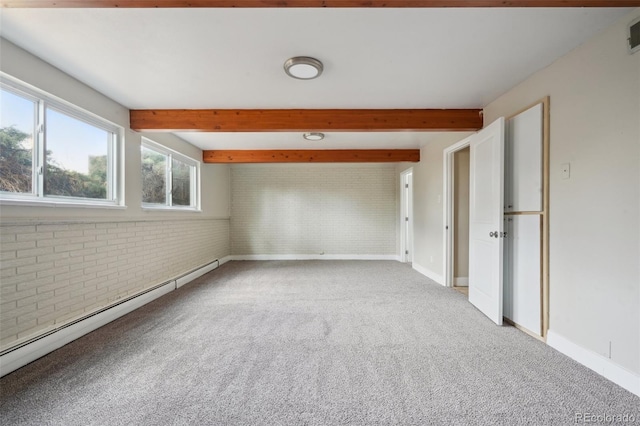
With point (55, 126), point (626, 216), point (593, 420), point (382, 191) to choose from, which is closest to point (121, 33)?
point (55, 126)

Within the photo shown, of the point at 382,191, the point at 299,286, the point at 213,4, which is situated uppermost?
the point at 213,4

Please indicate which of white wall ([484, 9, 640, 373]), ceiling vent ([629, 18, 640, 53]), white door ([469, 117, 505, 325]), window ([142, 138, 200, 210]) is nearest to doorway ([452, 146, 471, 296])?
white door ([469, 117, 505, 325])

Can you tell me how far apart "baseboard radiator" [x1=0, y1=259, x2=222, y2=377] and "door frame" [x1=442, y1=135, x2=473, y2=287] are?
13.9ft

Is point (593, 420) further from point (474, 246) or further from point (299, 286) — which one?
point (299, 286)

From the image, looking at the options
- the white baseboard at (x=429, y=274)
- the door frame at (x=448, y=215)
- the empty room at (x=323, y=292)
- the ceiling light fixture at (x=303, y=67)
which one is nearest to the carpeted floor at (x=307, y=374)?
the empty room at (x=323, y=292)

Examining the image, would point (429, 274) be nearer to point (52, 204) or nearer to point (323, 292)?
point (323, 292)

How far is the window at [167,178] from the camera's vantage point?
12.2 ft

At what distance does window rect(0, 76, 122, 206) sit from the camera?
6.66ft

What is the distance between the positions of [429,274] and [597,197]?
315 centimetres

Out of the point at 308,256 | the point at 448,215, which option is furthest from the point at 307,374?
the point at 308,256

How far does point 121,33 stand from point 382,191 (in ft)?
18.9

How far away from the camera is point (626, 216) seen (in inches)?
67.2

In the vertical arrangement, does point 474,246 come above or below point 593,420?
above

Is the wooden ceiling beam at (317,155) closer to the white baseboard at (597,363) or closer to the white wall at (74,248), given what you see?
the white wall at (74,248)
